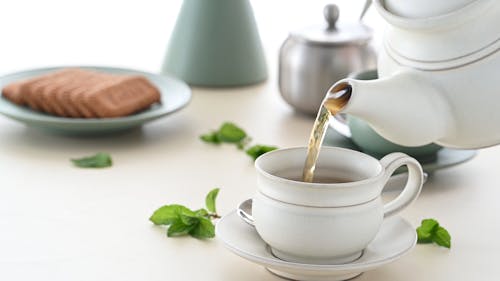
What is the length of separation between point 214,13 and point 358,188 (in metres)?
0.96

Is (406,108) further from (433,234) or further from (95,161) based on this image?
(95,161)

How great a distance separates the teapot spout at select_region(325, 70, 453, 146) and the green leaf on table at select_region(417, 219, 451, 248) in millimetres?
110

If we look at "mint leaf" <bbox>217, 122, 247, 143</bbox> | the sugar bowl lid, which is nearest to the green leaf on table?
"mint leaf" <bbox>217, 122, 247, 143</bbox>

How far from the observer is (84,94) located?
1.65m

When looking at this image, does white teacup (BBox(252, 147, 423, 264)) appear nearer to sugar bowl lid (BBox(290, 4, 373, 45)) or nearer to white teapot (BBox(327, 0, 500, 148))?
white teapot (BBox(327, 0, 500, 148))

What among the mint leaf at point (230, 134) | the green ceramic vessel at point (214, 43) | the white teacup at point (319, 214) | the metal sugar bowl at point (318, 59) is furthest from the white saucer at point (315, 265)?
the green ceramic vessel at point (214, 43)

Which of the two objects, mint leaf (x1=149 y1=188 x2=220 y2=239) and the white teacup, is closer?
the white teacup

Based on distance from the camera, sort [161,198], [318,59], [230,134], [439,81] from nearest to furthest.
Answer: [439,81], [161,198], [230,134], [318,59]

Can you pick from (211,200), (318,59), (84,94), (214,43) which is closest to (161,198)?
(211,200)

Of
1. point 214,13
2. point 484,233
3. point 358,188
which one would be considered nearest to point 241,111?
point 214,13

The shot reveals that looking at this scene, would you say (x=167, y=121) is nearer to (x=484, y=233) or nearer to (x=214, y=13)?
(x=214, y=13)

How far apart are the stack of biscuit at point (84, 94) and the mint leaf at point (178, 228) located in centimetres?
45

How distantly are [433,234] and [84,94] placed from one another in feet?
2.21

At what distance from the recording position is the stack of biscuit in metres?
1.64
